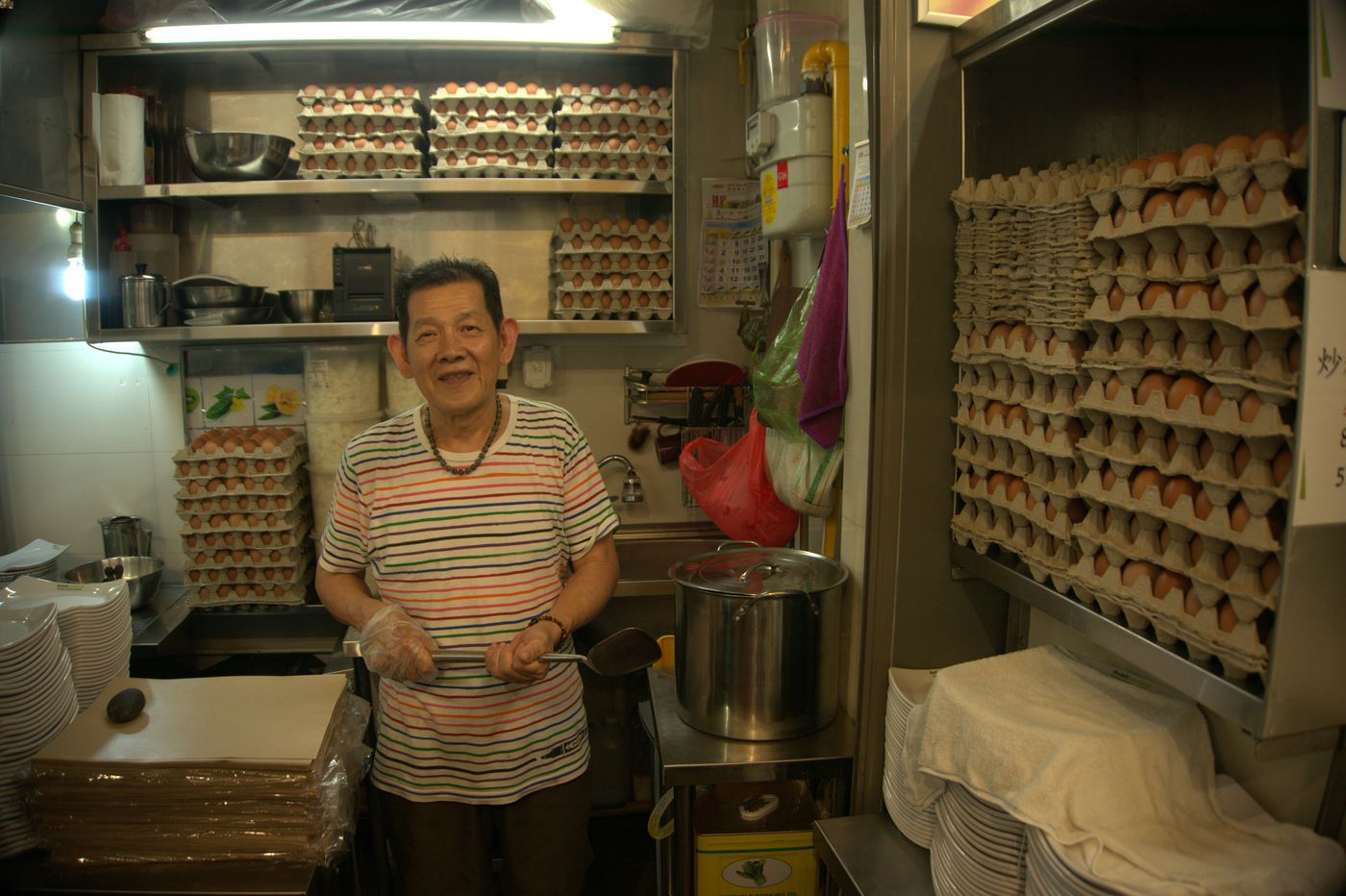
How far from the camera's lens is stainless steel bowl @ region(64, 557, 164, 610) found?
2898 mm

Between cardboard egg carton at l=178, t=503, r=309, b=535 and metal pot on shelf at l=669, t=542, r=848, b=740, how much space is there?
1709mm

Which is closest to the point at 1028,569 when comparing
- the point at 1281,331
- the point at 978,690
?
the point at 978,690

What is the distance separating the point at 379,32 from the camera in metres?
2.81

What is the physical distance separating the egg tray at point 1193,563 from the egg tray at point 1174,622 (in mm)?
20

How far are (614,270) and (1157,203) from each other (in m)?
2.13

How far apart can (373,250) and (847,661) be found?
208cm

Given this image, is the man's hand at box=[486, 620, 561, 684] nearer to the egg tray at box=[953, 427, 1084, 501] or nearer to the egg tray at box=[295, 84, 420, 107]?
the egg tray at box=[953, 427, 1084, 501]

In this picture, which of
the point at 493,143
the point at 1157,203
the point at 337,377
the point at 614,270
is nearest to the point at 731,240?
the point at 614,270

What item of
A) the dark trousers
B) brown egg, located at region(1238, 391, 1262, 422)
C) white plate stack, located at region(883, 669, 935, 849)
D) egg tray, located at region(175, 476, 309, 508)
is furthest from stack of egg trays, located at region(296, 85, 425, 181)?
brown egg, located at region(1238, 391, 1262, 422)

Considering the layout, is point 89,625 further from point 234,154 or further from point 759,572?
point 234,154

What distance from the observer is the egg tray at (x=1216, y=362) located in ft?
3.03

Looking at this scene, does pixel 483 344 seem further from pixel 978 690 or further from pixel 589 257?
pixel 589 257

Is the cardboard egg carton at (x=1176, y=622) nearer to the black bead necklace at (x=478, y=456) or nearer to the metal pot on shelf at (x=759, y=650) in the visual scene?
the metal pot on shelf at (x=759, y=650)

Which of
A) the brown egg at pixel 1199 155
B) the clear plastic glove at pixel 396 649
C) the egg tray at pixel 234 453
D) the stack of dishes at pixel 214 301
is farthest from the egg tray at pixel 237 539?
the brown egg at pixel 1199 155
